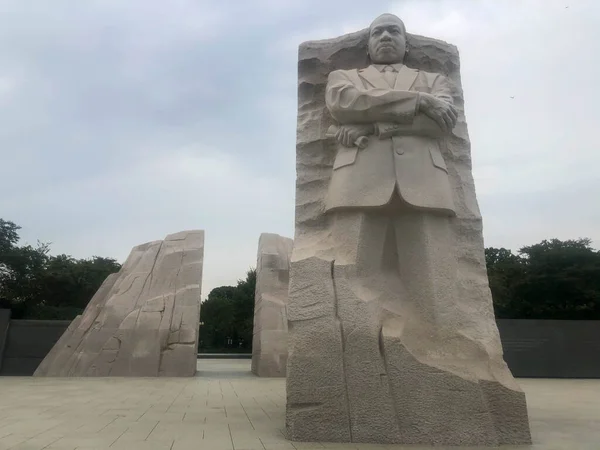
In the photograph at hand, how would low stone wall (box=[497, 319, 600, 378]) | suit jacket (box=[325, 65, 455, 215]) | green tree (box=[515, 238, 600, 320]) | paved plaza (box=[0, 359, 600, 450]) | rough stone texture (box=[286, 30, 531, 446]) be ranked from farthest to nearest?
1. green tree (box=[515, 238, 600, 320])
2. low stone wall (box=[497, 319, 600, 378])
3. suit jacket (box=[325, 65, 455, 215])
4. rough stone texture (box=[286, 30, 531, 446])
5. paved plaza (box=[0, 359, 600, 450])

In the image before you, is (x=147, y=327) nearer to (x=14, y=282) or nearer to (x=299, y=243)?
(x=299, y=243)

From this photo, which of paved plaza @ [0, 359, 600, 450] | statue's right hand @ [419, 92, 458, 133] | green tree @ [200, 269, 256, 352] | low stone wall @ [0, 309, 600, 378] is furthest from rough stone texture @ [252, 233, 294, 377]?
green tree @ [200, 269, 256, 352]

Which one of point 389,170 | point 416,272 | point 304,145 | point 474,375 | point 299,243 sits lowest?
point 474,375

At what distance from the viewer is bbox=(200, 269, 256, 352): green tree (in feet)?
109

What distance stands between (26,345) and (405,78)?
10.0 meters

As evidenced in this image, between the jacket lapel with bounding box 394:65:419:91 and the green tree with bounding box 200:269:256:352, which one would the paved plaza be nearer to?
the jacket lapel with bounding box 394:65:419:91

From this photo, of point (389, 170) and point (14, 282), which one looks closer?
point (389, 170)

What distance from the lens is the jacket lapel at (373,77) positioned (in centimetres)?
489

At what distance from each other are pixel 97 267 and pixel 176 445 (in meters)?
28.7

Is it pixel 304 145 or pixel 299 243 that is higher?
pixel 304 145

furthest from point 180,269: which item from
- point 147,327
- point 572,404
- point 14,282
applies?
point 14,282

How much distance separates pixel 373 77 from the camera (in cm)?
498

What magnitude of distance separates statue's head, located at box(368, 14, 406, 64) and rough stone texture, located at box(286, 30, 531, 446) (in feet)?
5.71

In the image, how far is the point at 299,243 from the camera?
4.83 meters
